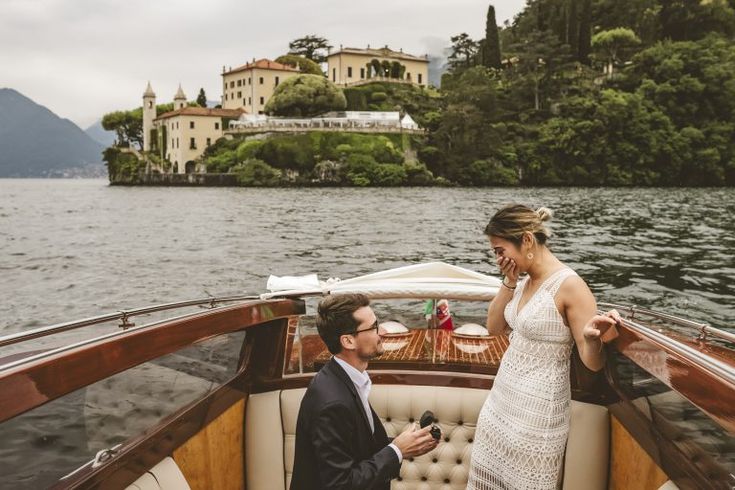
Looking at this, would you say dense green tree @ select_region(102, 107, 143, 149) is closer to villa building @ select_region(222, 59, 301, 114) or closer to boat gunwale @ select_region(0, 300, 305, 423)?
villa building @ select_region(222, 59, 301, 114)

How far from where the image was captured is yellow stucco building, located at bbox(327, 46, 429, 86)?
A: 99.0 meters

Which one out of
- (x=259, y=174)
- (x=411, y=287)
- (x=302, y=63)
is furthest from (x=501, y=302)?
(x=302, y=63)

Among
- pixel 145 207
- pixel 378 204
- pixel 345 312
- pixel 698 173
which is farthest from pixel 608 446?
pixel 698 173

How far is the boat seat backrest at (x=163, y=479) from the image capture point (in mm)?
2580

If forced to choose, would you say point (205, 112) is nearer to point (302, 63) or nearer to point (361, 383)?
point (302, 63)

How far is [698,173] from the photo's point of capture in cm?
7075

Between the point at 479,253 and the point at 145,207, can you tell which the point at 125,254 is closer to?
the point at 479,253

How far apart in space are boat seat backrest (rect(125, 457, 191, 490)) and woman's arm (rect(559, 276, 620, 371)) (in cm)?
181

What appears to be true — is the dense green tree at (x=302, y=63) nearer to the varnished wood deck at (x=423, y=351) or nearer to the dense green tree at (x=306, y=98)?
the dense green tree at (x=306, y=98)

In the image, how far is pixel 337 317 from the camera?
95.0 inches

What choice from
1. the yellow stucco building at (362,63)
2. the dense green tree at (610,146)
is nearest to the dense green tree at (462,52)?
the yellow stucco building at (362,63)

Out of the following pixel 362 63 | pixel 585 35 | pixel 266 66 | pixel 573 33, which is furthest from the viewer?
pixel 362 63

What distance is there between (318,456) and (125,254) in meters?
30.9

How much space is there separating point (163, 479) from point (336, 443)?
961 mm
